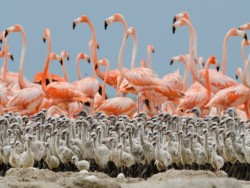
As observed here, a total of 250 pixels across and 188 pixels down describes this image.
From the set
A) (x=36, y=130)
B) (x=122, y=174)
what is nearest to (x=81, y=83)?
(x=36, y=130)

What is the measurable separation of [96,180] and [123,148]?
4.93 metres

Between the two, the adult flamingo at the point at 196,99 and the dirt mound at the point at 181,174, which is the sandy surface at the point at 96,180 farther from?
the adult flamingo at the point at 196,99

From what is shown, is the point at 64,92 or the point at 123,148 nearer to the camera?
the point at 123,148

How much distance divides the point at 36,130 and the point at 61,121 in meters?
0.39

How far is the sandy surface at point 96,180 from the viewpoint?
868cm

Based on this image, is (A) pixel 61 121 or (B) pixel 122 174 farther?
(A) pixel 61 121

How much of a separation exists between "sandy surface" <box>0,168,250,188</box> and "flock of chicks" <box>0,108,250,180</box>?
0.60 meters

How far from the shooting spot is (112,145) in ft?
46.0

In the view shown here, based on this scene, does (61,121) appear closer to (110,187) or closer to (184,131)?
(184,131)

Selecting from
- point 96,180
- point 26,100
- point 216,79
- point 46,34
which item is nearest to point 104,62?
point 46,34

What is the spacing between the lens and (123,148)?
1384 centimetres

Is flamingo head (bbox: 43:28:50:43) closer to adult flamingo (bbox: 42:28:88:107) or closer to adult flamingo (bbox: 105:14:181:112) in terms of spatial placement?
adult flamingo (bbox: 42:28:88:107)

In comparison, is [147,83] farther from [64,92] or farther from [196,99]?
[196,99]

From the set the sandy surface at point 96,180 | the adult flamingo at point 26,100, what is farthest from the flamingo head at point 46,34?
the sandy surface at point 96,180
